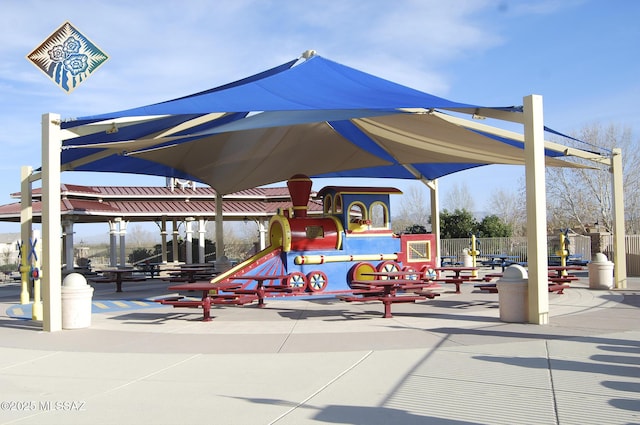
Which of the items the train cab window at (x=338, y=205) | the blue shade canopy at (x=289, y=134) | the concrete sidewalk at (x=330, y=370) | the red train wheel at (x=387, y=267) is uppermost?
the blue shade canopy at (x=289, y=134)

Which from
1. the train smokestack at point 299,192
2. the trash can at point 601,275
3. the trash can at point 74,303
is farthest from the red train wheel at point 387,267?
the trash can at point 74,303

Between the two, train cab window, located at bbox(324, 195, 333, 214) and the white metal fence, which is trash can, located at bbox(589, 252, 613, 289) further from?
the white metal fence

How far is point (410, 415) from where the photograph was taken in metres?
5.03

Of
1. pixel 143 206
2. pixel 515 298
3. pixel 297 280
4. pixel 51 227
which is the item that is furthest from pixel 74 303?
pixel 143 206

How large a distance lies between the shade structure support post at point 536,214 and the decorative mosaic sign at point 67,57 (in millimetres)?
14061

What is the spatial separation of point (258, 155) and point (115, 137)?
581cm

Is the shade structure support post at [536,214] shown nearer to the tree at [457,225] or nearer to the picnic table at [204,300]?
the picnic table at [204,300]

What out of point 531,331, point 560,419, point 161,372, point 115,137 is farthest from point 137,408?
point 115,137

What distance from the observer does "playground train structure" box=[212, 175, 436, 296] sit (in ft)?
51.0

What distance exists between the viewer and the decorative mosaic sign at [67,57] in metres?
18.2

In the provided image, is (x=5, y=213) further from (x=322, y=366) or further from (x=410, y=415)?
(x=410, y=415)

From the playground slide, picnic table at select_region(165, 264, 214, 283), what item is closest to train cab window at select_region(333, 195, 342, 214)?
the playground slide

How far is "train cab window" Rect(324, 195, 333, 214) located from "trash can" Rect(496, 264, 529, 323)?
722 centimetres

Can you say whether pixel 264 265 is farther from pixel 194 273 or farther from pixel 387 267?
pixel 194 273
